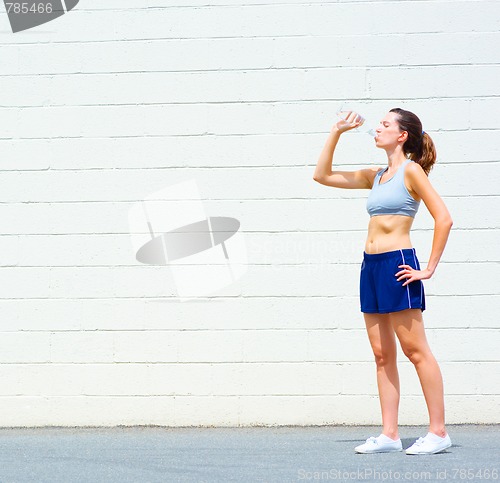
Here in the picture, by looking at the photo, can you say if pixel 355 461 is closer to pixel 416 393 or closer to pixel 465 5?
pixel 416 393

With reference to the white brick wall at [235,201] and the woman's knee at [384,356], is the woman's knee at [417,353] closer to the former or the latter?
the woman's knee at [384,356]

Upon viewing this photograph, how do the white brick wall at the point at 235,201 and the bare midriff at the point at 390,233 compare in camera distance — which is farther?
the white brick wall at the point at 235,201

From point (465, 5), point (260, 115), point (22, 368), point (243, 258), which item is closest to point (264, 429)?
point (243, 258)

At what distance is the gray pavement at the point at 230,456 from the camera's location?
4500mm

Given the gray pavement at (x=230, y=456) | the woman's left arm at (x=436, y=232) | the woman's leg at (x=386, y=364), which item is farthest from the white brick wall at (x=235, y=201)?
the woman's left arm at (x=436, y=232)

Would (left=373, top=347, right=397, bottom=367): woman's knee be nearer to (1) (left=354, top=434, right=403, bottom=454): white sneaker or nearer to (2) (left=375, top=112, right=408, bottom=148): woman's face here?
(1) (left=354, top=434, right=403, bottom=454): white sneaker

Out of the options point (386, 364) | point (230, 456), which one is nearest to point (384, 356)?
point (386, 364)

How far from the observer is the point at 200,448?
17.6 ft

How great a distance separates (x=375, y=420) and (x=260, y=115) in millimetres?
1965

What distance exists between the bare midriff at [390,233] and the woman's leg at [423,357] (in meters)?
0.33

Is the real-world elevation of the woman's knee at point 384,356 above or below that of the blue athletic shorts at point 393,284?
below

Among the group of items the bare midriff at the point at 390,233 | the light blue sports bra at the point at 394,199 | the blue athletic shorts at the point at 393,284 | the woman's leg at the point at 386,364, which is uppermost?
the light blue sports bra at the point at 394,199

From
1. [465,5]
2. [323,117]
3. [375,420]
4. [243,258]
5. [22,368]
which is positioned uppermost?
[465,5]

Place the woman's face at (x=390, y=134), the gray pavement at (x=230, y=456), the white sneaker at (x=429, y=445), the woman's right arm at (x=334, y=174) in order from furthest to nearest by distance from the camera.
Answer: the woman's right arm at (x=334, y=174) → the woman's face at (x=390, y=134) → the white sneaker at (x=429, y=445) → the gray pavement at (x=230, y=456)
